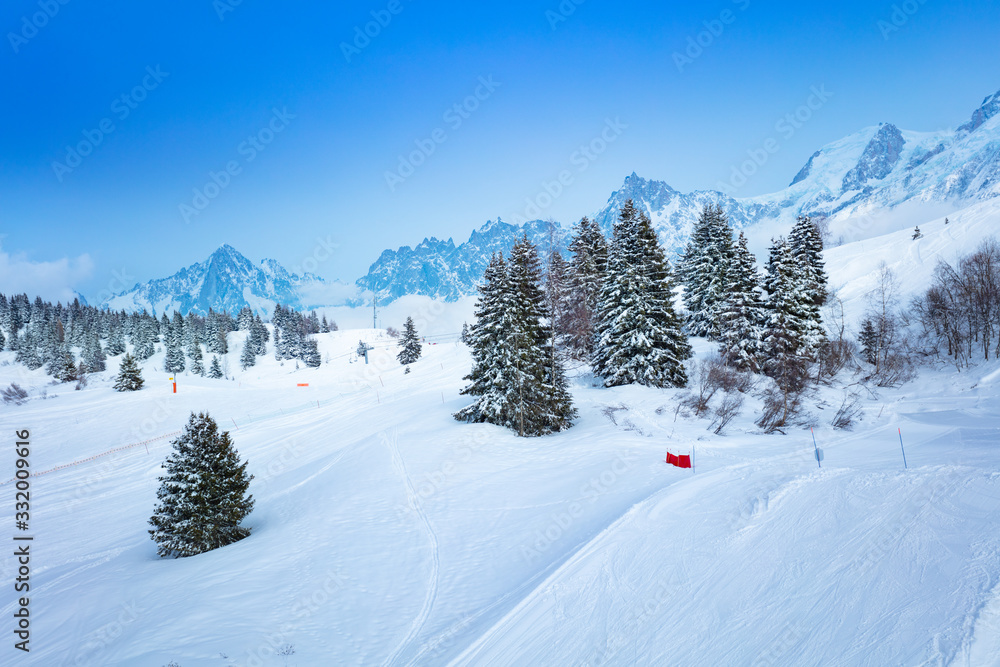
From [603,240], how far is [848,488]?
31449 millimetres

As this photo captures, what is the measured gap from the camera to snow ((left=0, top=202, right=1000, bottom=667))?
7191 millimetres

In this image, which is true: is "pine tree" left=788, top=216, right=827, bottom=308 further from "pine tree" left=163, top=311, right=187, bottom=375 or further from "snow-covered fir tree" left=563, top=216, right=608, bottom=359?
"pine tree" left=163, top=311, right=187, bottom=375

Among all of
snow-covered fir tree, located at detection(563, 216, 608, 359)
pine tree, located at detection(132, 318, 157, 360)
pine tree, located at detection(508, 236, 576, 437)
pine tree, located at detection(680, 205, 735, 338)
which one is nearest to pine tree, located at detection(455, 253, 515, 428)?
pine tree, located at detection(508, 236, 576, 437)

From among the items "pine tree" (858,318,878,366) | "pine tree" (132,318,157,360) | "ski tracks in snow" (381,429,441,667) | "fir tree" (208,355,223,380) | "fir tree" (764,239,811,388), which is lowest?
"ski tracks in snow" (381,429,441,667)

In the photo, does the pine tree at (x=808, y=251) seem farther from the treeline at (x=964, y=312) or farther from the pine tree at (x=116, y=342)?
the pine tree at (x=116, y=342)

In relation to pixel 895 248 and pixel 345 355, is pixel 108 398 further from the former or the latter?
pixel 895 248

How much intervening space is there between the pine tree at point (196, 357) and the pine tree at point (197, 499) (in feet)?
299

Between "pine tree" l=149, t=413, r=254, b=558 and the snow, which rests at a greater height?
"pine tree" l=149, t=413, r=254, b=558

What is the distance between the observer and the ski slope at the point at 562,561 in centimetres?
715

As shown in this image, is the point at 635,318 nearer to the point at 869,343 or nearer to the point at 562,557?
the point at 562,557

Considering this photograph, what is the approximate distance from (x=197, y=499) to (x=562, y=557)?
11.3m

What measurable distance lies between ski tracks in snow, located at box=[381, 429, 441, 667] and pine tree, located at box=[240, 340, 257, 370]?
3601 inches

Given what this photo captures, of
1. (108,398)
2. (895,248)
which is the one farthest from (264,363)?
(895,248)

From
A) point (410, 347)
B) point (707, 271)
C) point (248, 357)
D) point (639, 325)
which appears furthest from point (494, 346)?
point (248, 357)
